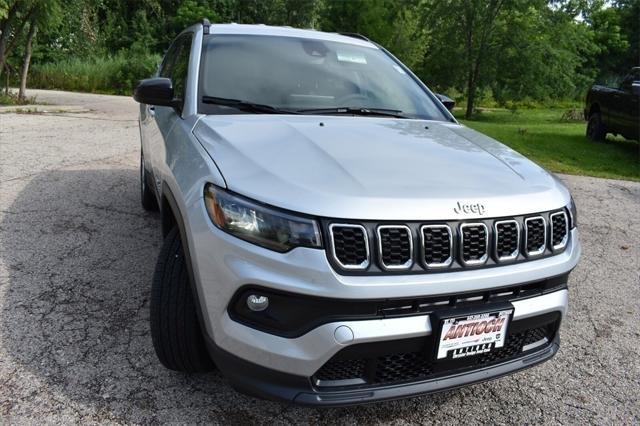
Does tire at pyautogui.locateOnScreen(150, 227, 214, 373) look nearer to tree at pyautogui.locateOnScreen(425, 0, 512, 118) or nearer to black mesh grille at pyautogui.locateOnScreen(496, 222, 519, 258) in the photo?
black mesh grille at pyautogui.locateOnScreen(496, 222, 519, 258)

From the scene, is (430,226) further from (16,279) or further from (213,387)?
(16,279)

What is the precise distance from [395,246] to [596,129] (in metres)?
11.0

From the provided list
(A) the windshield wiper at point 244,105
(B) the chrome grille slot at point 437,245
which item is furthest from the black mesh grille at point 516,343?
(A) the windshield wiper at point 244,105

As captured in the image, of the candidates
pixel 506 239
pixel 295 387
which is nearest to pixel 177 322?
pixel 295 387

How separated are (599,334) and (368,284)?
2204 mm

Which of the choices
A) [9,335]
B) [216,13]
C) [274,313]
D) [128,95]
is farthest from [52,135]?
[216,13]

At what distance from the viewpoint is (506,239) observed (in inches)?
79.6

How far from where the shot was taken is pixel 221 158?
212 centimetres

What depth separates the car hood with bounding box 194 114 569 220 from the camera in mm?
1853

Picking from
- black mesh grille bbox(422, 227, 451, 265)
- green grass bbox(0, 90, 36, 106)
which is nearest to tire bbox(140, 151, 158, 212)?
black mesh grille bbox(422, 227, 451, 265)

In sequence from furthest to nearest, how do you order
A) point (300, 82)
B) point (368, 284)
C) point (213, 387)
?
point (300, 82)
point (213, 387)
point (368, 284)

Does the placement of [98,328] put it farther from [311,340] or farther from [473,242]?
[473,242]

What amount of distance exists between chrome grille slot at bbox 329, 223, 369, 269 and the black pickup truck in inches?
337

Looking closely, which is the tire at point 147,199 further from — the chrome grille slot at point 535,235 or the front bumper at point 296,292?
the chrome grille slot at point 535,235
